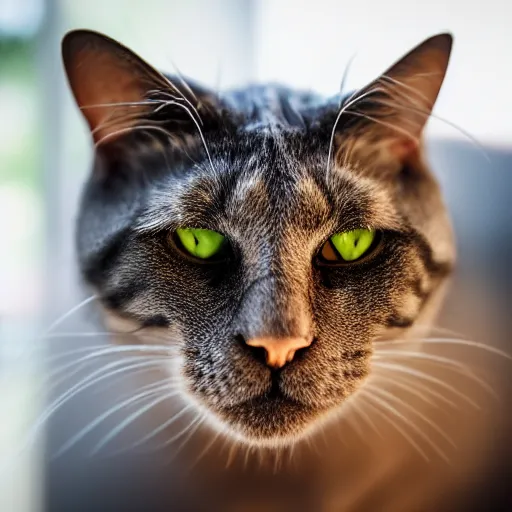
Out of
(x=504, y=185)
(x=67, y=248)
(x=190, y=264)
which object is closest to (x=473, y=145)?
(x=504, y=185)

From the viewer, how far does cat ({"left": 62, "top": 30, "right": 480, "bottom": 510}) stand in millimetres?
618

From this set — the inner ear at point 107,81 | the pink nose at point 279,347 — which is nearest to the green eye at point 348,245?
the pink nose at point 279,347

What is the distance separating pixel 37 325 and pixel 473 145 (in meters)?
0.61

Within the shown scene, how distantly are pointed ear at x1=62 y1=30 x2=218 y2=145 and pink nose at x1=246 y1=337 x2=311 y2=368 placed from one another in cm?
25

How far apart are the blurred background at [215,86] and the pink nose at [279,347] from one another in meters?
0.28

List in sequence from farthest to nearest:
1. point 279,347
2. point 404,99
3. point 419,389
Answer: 1. point 419,389
2. point 404,99
3. point 279,347

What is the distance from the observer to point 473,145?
30.7 inches

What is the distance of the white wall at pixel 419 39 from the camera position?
75cm

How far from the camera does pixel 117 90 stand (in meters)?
0.68

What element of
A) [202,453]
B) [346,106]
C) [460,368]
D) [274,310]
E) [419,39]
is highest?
[419,39]

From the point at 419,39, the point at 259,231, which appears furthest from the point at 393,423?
the point at 419,39

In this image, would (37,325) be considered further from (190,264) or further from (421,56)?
(421,56)

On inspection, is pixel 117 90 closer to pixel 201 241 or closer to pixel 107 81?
pixel 107 81

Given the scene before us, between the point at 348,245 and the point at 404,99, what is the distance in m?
0.18
